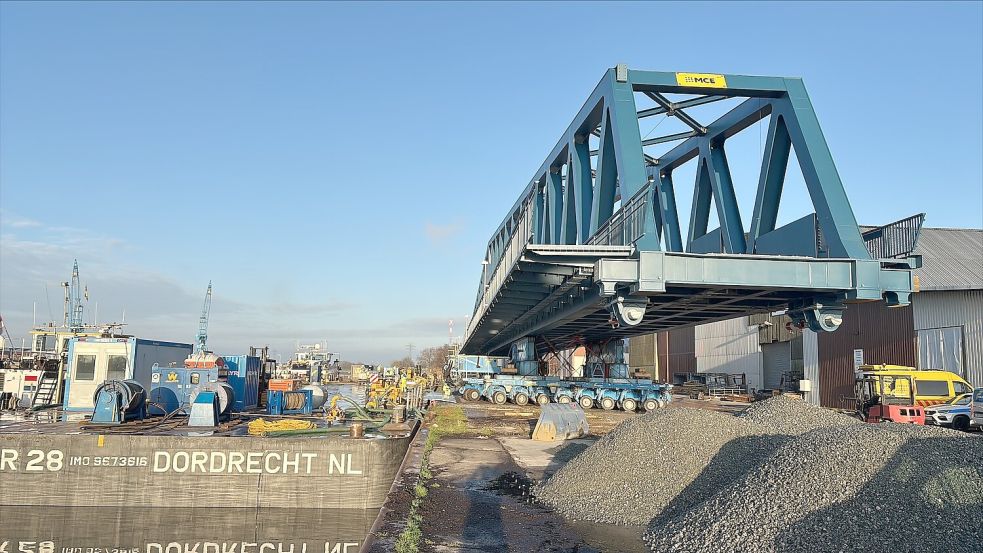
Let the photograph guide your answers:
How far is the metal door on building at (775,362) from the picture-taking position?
52.4 metres

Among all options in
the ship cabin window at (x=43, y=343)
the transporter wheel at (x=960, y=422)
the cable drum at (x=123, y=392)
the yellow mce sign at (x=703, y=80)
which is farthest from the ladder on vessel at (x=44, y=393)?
the transporter wheel at (x=960, y=422)

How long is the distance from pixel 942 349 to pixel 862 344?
15.3ft

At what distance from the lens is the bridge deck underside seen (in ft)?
46.9

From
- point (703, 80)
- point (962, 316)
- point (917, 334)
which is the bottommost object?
point (917, 334)

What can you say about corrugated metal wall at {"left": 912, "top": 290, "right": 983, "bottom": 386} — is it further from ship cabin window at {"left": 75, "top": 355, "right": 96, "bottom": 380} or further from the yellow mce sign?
ship cabin window at {"left": 75, "top": 355, "right": 96, "bottom": 380}

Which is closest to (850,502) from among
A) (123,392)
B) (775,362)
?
(123,392)

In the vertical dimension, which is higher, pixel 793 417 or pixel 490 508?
pixel 793 417

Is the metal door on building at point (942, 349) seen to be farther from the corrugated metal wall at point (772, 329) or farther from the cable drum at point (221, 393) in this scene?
the cable drum at point (221, 393)

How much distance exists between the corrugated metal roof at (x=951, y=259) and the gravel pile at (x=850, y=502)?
86.5ft

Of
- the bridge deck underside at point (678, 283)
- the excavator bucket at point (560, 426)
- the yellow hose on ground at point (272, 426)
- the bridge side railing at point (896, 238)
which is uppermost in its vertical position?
the bridge side railing at point (896, 238)

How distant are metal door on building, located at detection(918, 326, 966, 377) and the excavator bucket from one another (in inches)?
880

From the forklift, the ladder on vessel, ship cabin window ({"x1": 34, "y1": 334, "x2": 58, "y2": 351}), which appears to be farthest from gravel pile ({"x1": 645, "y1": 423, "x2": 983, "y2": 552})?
ship cabin window ({"x1": 34, "y1": 334, "x2": 58, "y2": 351})

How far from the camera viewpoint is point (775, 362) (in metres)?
54.2

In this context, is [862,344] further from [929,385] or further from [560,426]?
[560,426]
